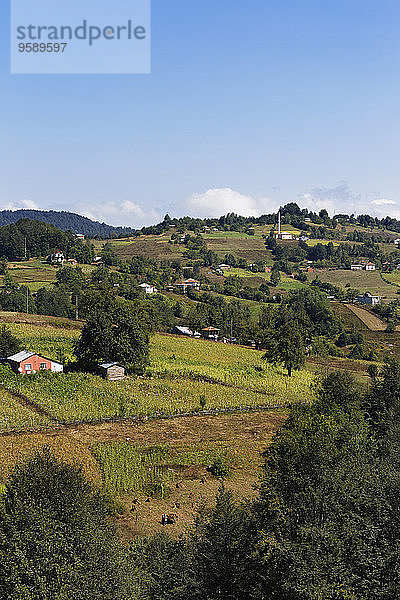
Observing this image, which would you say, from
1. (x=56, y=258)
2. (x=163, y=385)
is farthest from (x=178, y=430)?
(x=56, y=258)

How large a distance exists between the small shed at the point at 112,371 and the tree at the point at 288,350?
2213 centimetres

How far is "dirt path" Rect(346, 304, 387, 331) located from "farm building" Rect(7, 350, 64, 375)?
85.4m

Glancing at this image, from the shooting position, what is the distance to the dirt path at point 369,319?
12338cm

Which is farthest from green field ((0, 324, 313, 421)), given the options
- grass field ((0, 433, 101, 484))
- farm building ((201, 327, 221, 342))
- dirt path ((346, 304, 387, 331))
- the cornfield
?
dirt path ((346, 304, 387, 331))

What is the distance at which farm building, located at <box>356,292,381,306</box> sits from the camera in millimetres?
145250

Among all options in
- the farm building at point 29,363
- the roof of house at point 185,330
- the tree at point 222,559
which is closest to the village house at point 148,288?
the roof of house at point 185,330

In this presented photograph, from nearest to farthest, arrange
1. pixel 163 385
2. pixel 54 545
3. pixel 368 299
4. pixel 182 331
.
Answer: pixel 54 545, pixel 163 385, pixel 182 331, pixel 368 299

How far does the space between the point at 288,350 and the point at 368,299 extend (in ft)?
284

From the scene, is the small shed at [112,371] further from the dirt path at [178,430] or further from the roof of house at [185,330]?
the roof of house at [185,330]

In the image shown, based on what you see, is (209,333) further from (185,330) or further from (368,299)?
(368,299)

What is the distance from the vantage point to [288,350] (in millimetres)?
67938

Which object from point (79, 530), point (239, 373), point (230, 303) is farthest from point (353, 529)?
point (230, 303)

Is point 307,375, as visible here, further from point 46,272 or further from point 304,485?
point 46,272

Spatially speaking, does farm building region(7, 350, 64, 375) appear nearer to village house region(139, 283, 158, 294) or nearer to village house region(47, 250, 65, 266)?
village house region(139, 283, 158, 294)
